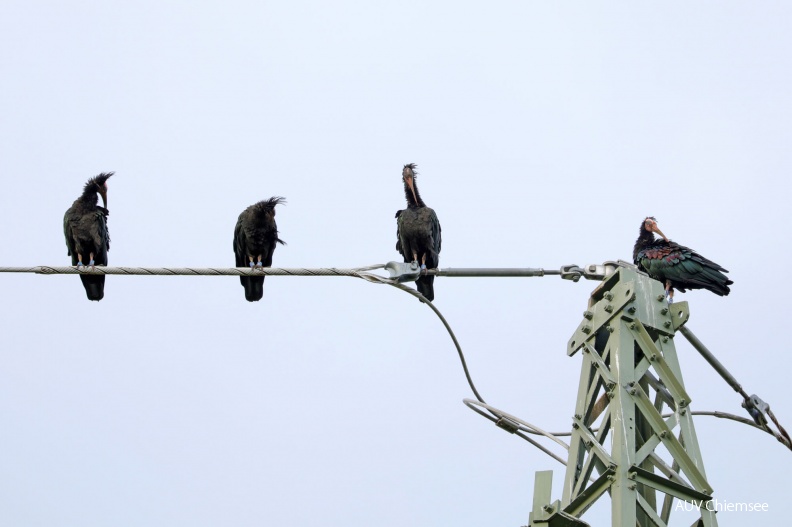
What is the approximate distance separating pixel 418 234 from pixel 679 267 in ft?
10.8

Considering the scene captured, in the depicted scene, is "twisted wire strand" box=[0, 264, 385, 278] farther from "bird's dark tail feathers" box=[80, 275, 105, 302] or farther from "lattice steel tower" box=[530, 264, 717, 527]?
"bird's dark tail feathers" box=[80, 275, 105, 302]

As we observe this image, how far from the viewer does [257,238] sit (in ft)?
40.7

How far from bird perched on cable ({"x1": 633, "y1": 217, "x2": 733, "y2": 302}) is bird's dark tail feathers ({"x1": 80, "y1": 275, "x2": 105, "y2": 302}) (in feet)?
21.7

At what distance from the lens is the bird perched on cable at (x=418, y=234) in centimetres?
1255

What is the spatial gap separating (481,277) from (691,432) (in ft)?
6.31

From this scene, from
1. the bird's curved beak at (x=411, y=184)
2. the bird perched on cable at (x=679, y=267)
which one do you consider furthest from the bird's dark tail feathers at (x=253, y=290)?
the bird perched on cable at (x=679, y=267)

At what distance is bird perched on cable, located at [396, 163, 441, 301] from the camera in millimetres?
12547

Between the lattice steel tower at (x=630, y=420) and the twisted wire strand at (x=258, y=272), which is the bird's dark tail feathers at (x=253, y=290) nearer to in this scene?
the twisted wire strand at (x=258, y=272)

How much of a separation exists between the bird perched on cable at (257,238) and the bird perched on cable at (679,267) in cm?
473

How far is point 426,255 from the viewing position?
12695mm

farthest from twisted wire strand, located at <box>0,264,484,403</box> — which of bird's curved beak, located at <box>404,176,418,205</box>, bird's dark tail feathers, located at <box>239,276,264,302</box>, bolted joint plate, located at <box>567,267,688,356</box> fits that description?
bird's curved beak, located at <box>404,176,418,205</box>

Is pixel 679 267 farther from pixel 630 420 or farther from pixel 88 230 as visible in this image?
pixel 630 420

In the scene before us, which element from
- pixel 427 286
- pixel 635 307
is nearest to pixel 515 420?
pixel 635 307

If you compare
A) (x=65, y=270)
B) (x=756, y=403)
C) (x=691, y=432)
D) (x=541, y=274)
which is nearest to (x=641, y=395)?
(x=691, y=432)
